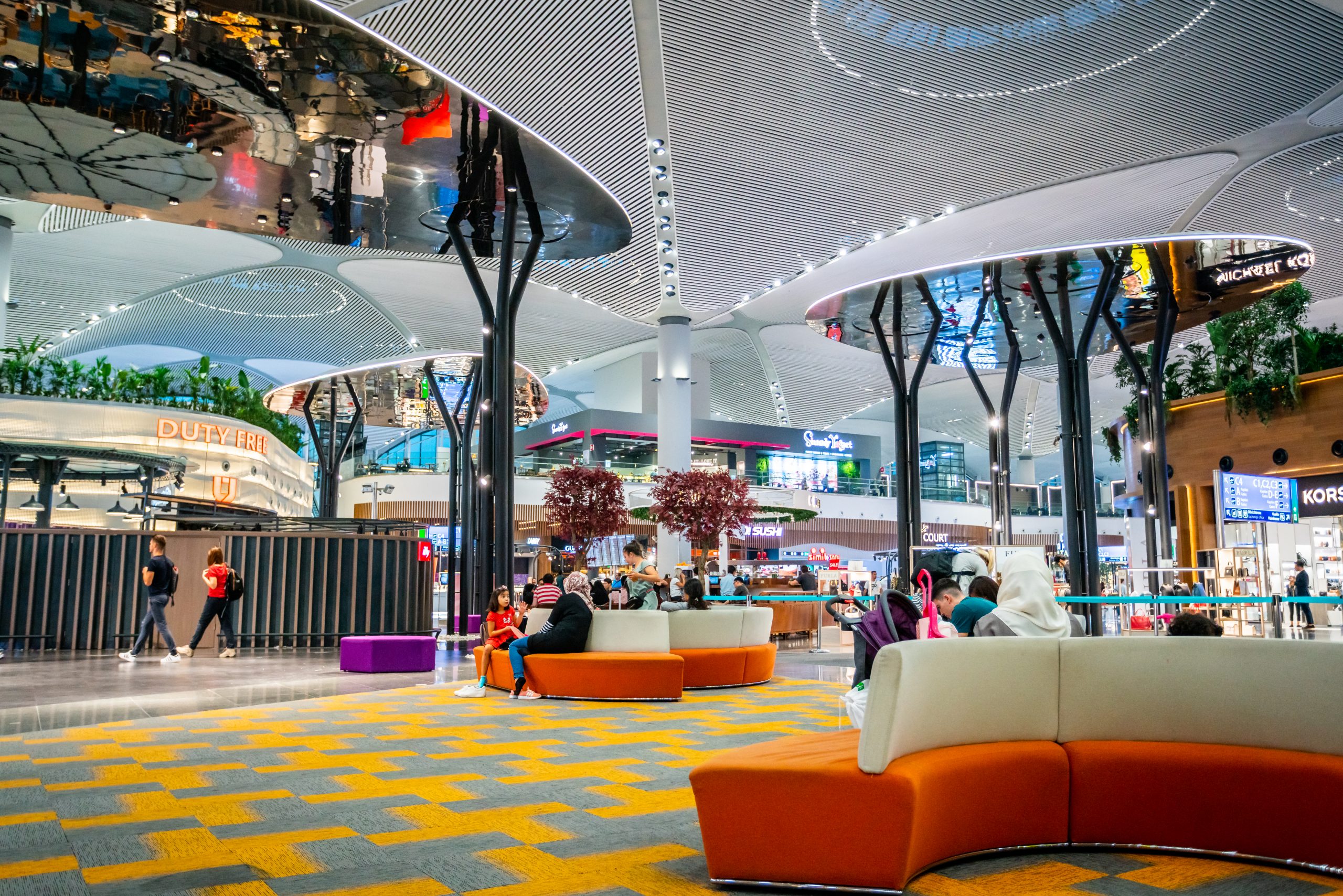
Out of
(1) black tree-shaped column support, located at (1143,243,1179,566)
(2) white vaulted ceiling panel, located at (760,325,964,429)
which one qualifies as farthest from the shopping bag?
(2) white vaulted ceiling panel, located at (760,325,964,429)

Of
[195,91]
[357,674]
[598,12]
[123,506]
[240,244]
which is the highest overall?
[240,244]

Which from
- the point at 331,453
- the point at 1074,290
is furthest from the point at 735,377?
the point at 1074,290

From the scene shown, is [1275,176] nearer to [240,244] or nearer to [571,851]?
[571,851]

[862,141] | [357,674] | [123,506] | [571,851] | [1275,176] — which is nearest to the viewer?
[571,851]

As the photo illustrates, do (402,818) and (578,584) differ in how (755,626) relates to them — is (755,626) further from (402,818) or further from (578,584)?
(402,818)

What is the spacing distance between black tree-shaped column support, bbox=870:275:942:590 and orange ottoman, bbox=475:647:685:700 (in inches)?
461

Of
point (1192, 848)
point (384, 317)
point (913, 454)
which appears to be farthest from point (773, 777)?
point (384, 317)

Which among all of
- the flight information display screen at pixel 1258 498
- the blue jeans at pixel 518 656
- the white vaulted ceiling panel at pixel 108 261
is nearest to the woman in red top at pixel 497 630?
the blue jeans at pixel 518 656

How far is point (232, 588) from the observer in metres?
12.5

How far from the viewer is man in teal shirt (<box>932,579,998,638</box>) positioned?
568 cm

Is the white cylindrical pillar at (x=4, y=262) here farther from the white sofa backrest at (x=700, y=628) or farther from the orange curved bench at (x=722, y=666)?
the orange curved bench at (x=722, y=666)

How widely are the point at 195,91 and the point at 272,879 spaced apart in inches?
405

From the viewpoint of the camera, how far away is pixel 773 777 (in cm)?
308

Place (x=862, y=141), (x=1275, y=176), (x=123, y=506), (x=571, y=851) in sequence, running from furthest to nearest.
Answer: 1. (x=123, y=506)
2. (x=1275, y=176)
3. (x=862, y=141)
4. (x=571, y=851)
